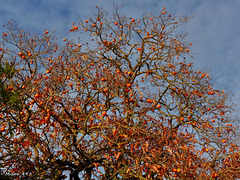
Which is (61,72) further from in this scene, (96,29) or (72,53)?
(96,29)

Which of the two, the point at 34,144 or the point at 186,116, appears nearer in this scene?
the point at 34,144

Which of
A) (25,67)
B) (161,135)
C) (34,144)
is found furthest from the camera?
(25,67)

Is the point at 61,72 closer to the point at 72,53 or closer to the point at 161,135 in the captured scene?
the point at 72,53

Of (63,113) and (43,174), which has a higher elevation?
(63,113)

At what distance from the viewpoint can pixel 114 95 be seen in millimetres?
7332

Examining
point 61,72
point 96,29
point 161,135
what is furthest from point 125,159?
point 96,29

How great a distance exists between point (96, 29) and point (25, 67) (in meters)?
2.75

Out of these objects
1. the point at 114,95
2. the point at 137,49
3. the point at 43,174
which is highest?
the point at 137,49

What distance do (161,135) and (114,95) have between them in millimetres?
1967

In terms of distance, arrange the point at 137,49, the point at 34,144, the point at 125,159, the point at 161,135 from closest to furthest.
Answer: the point at 161,135, the point at 125,159, the point at 34,144, the point at 137,49

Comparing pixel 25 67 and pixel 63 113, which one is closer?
pixel 63 113

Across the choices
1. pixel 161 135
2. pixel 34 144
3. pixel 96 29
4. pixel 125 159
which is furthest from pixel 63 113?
pixel 96 29

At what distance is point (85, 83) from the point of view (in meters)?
7.84

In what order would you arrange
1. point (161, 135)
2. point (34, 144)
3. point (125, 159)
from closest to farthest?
point (161, 135), point (125, 159), point (34, 144)
